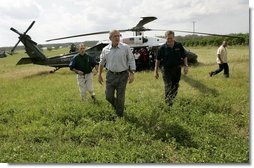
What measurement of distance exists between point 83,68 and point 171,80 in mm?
2112

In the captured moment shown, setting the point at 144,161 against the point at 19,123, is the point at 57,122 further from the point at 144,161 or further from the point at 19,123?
the point at 144,161

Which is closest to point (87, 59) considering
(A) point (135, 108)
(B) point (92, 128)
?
(A) point (135, 108)

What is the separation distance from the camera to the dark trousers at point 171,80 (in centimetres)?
635

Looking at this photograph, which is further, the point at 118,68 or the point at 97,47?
the point at 97,47

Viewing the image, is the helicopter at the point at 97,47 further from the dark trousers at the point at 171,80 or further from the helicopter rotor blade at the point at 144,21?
the dark trousers at the point at 171,80

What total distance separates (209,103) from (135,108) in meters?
1.31

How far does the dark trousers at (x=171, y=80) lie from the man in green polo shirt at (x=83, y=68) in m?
1.82

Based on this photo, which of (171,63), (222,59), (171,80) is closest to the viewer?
(171,63)

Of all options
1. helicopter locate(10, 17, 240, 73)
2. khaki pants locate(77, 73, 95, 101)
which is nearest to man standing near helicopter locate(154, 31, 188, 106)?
khaki pants locate(77, 73, 95, 101)

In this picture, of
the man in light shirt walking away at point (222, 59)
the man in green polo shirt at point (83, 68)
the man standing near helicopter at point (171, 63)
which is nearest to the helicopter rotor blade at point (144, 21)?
the man in light shirt walking away at point (222, 59)

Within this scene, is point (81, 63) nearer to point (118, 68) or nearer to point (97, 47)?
point (118, 68)

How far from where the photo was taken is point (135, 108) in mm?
6102

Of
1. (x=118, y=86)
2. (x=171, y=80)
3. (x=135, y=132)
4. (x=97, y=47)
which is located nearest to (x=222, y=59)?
(x=171, y=80)

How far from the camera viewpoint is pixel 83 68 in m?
7.62
